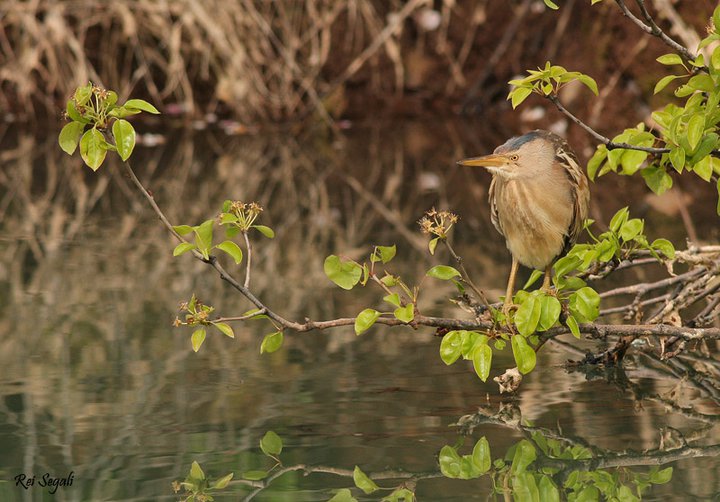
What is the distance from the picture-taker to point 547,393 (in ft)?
11.7

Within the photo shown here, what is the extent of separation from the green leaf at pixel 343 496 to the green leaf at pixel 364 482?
1.4 inches

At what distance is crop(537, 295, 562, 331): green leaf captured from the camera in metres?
3.02

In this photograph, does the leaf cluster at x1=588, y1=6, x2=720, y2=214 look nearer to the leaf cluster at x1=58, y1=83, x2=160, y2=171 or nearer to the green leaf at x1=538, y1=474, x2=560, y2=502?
the green leaf at x1=538, y1=474, x2=560, y2=502

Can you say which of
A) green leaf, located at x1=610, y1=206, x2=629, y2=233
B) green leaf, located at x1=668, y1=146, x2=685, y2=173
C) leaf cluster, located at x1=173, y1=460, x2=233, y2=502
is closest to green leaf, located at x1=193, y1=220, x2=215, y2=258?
leaf cluster, located at x1=173, y1=460, x2=233, y2=502

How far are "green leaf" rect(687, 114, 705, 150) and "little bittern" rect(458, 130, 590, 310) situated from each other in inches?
25.0

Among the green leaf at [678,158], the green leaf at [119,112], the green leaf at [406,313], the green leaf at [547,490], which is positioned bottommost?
the green leaf at [547,490]

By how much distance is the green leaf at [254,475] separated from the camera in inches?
114

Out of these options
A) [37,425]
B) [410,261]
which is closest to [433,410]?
[37,425]

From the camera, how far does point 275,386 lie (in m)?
3.70

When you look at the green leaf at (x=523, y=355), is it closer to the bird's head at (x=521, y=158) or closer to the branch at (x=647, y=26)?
the bird's head at (x=521, y=158)

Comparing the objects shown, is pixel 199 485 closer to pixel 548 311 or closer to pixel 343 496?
pixel 343 496

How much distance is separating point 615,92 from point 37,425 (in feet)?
23.8

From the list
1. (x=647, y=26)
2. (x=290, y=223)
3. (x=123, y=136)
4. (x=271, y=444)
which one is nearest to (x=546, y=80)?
(x=647, y=26)

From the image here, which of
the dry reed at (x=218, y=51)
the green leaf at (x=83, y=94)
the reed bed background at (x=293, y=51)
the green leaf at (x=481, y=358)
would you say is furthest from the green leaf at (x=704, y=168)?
the dry reed at (x=218, y=51)
